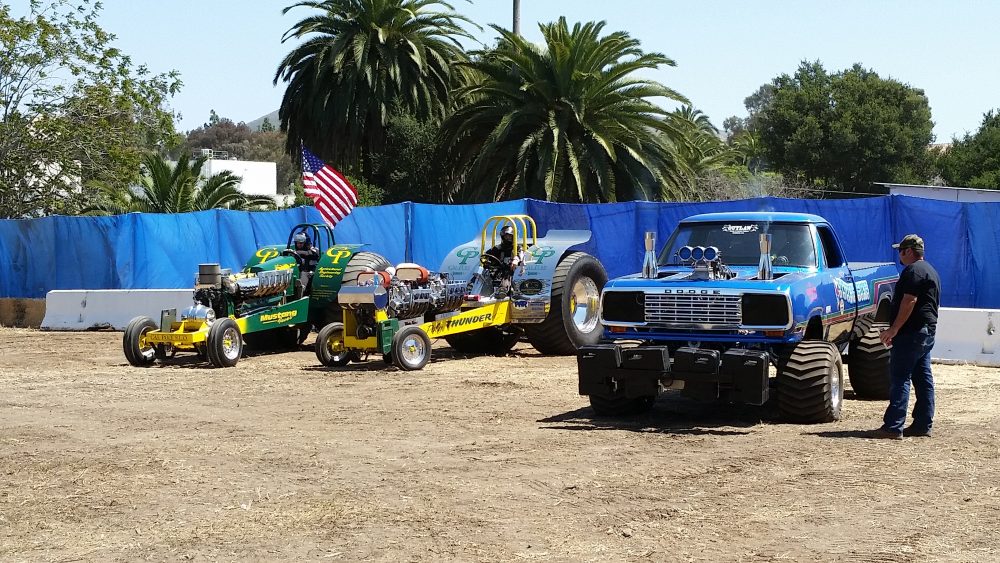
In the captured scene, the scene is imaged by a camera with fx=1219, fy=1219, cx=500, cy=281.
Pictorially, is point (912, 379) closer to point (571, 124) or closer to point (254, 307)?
point (254, 307)

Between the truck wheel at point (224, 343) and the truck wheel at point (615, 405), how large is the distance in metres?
6.26

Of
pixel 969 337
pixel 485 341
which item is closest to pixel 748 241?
pixel 969 337

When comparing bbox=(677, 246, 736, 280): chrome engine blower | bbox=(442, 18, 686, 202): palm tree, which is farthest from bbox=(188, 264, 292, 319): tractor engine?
bbox=(442, 18, 686, 202): palm tree

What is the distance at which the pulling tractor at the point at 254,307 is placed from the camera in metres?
16.0

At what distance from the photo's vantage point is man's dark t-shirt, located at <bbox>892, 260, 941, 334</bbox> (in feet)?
32.8

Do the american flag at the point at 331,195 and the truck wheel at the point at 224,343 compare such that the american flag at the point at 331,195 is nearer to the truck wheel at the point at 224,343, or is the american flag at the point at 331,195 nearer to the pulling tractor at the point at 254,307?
the pulling tractor at the point at 254,307

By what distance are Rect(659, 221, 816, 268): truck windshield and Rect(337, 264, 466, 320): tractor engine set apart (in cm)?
435

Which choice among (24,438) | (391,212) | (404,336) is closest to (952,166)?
(391,212)

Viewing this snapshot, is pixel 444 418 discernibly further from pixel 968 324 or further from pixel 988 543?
pixel 968 324

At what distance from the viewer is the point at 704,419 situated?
36.6 ft

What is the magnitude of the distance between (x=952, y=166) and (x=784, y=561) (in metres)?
61.9

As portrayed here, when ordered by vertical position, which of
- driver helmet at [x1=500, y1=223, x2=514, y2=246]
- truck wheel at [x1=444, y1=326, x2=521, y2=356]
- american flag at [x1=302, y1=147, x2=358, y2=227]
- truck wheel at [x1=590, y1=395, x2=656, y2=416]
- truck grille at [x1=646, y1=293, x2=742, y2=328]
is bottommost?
truck wheel at [x1=590, y1=395, x2=656, y2=416]

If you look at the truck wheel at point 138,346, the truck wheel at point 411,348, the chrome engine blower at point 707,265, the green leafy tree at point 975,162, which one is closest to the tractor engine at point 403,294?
the truck wheel at point 411,348

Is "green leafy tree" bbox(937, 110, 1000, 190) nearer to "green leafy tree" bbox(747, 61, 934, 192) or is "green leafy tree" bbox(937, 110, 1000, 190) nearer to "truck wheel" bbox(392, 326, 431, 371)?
"green leafy tree" bbox(747, 61, 934, 192)
